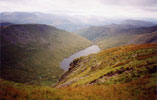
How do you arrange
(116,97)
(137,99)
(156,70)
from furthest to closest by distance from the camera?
(156,70)
(116,97)
(137,99)

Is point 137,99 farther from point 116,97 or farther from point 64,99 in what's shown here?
point 64,99

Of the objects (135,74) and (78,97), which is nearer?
(78,97)

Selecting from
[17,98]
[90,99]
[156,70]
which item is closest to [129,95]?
[90,99]

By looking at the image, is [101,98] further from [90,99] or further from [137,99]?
[137,99]

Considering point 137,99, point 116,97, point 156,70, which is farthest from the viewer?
point 156,70

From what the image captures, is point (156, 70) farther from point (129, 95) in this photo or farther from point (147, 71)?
point (129, 95)

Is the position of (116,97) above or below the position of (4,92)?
below

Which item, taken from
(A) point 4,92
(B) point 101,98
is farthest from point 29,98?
(B) point 101,98

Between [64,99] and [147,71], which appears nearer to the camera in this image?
[64,99]

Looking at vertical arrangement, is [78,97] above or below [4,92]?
below
